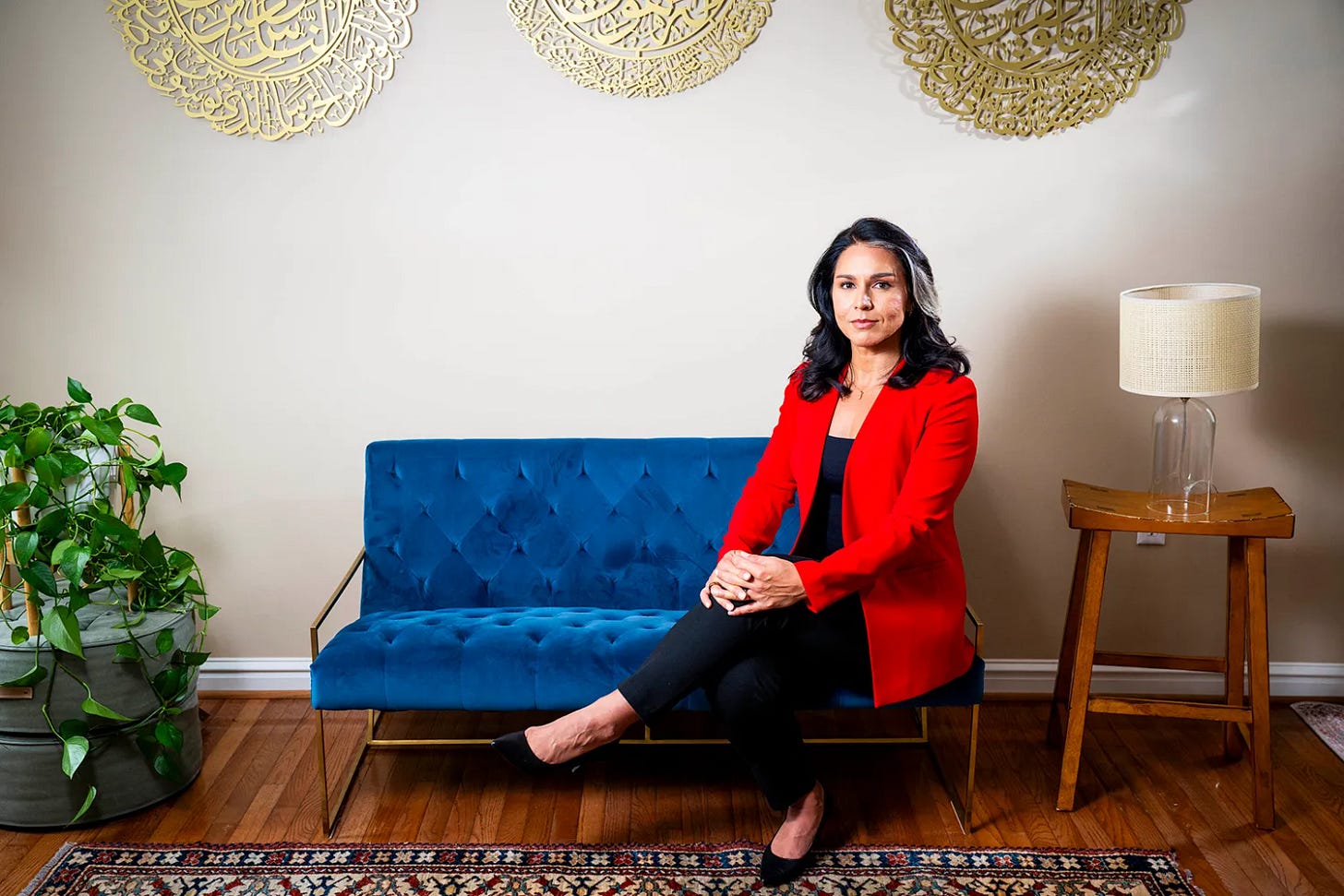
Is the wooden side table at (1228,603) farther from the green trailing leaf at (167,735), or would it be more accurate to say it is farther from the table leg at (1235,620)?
the green trailing leaf at (167,735)

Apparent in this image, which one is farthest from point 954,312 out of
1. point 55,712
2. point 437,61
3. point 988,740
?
point 55,712

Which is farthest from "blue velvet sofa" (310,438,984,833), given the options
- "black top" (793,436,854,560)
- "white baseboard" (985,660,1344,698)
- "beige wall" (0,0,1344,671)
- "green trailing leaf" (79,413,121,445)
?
"green trailing leaf" (79,413,121,445)

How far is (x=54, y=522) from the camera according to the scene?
7.92 ft

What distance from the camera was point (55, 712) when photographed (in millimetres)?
2477

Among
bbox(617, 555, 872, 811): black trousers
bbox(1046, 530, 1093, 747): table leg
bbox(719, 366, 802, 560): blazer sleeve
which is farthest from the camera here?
bbox(1046, 530, 1093, 747): table leg

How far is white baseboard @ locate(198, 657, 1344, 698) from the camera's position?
10.8 ft

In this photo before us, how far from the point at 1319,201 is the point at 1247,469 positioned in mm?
765

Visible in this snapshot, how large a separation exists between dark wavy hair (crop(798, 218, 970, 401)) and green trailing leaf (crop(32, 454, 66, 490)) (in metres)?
1.66

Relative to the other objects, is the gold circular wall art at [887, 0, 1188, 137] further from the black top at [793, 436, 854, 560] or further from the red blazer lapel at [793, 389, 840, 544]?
the black top at [793, 436, 854, 560]

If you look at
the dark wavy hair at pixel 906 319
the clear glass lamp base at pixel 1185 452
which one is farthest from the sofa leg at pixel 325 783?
the clear glass lamp base at pixel 1185 452

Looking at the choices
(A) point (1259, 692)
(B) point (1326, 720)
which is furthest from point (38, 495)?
(B) point (1326, 720)

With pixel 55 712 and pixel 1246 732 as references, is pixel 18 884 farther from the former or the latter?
pixel 1246 732

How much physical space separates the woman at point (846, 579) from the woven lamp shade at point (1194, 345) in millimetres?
467

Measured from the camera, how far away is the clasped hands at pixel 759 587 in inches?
91.0
